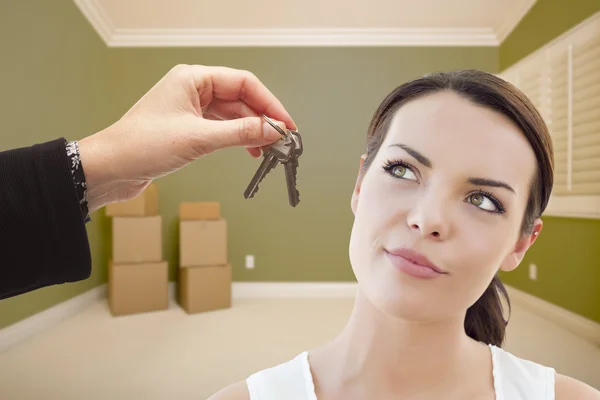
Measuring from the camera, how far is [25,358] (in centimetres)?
289

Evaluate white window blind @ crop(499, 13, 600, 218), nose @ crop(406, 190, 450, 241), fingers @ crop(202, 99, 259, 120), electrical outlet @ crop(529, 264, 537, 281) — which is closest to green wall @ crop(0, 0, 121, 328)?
fingers @ crop(202, 99, 259, 120)

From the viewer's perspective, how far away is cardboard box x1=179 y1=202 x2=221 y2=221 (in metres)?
4.33

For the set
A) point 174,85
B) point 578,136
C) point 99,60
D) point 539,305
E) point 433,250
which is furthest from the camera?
point 99,60

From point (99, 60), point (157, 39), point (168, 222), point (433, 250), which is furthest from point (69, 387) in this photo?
point (157, 39)

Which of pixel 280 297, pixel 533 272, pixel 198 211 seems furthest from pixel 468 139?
pixel 280 297

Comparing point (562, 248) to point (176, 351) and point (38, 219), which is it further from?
point (38, 219)

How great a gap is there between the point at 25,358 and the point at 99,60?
295 centimetres

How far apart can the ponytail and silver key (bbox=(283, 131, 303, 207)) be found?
1.69 ft

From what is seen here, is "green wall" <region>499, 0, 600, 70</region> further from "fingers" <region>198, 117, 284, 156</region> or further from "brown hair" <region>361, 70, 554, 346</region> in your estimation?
"fingers" <region>198, 117, 284, 156</region>

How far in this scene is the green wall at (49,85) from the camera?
10.1ft

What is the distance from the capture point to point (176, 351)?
10.0ft

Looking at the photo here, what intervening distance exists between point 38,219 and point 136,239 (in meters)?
3.47

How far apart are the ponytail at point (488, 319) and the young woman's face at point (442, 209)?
0.84 ft

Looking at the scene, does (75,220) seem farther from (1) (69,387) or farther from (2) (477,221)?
(1) (69,387)
